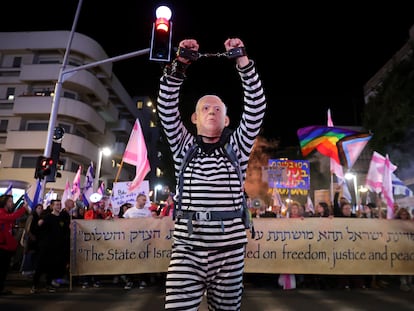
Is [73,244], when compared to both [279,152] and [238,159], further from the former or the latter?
[279,152]

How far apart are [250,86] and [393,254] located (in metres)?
7.92

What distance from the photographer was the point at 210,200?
7.91 ft

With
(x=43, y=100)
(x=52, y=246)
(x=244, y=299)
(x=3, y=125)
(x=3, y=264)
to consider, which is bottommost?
(x=244, y=299)

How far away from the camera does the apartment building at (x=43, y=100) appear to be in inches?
1260

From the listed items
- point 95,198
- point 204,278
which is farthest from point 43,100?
point 204,278

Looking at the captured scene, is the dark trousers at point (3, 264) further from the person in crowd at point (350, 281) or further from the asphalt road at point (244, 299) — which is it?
the person in crowd at point (350, 281)

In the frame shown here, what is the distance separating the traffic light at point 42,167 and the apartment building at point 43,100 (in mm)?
19524

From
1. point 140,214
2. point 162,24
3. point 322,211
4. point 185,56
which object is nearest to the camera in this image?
point 185,56

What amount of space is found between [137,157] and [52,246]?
375 cm

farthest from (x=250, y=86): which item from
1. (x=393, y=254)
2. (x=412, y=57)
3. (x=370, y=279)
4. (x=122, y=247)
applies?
(x=412, y=57)

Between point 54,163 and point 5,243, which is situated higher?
point 54,163

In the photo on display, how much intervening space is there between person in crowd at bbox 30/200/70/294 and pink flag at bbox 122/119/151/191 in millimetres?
2740

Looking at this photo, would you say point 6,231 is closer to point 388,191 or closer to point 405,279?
point 405,279

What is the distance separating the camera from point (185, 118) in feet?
96.9
